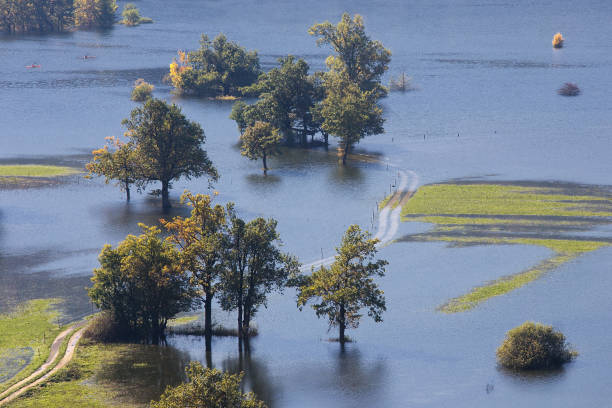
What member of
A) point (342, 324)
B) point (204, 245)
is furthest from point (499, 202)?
point (204, 245)

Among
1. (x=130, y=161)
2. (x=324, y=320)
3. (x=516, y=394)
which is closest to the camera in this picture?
(x=516, y=394)

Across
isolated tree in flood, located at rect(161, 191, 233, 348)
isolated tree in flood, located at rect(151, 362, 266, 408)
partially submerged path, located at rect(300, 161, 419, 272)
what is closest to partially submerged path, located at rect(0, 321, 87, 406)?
isolated tree in flood, located at rect(161, 191, 233, 348)

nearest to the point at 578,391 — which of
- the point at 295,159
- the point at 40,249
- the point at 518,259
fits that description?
the point at 518,259

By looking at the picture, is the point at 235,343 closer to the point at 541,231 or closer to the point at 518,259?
the point at 518,259

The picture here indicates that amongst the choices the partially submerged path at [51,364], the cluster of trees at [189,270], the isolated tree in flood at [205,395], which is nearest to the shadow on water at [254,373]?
the cluster of trees at [189,270]

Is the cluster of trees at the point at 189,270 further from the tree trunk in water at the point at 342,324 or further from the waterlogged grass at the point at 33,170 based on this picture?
the waterlogged grass at the point at 33,170
